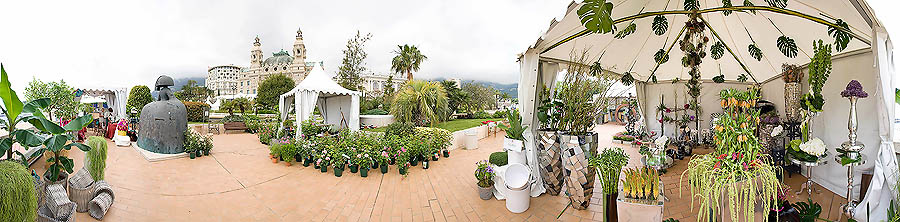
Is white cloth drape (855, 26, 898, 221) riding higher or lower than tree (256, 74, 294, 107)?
lower

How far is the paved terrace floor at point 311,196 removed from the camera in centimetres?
332

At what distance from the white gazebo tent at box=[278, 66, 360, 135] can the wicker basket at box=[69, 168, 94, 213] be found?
4.73m

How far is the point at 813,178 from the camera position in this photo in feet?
14.4

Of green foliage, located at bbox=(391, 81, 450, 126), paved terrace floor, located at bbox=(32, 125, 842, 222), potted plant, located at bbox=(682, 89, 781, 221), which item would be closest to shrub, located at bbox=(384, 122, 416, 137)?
paved terrace floor, located at bbox=(32, 125, 842, 222)

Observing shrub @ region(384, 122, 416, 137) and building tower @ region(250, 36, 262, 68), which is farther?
building tower @ region(250, 36, 262, 68)

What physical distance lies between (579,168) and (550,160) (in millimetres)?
429

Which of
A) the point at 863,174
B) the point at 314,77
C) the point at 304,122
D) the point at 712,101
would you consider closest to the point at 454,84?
the point at 314,77

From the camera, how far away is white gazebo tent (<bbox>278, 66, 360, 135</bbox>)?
822 cm

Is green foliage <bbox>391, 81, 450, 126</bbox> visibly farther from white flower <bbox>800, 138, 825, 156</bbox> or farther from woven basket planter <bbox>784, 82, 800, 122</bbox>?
white flower <bbox>800, 138, 825, 156</bbox>

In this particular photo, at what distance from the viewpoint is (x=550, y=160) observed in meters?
3.67

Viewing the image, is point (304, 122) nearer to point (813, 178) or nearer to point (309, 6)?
point (309, 6)

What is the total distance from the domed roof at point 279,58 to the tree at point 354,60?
155ft

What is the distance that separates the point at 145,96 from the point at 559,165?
21.7 meters

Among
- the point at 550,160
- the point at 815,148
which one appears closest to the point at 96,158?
the point at 550,160
